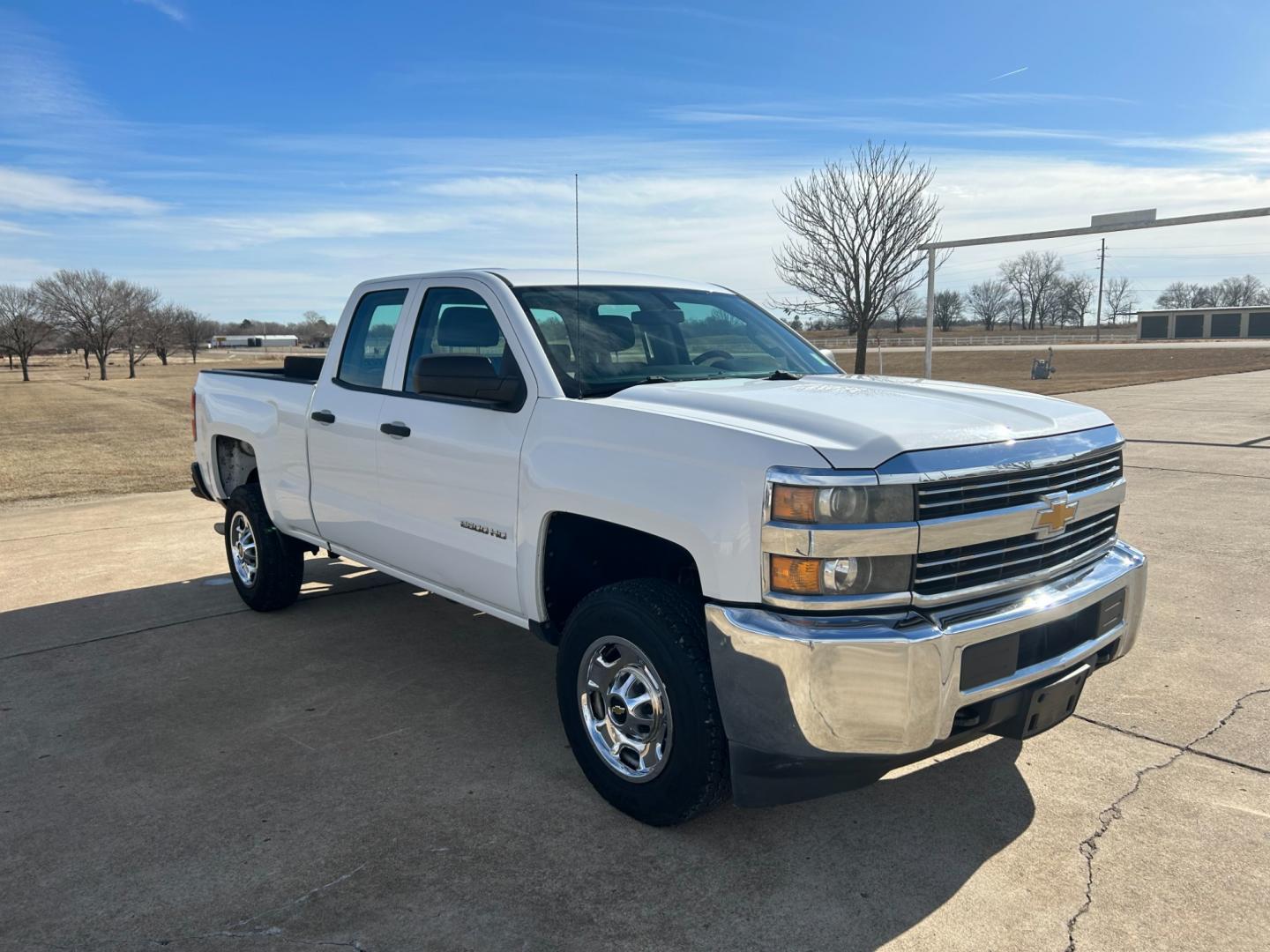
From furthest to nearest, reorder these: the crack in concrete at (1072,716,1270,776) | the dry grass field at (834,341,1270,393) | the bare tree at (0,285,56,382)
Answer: the bare tree at (0,285,56,382) → the dry grass field at (834,341,1270,393) → the crack in concrete at (1072,716,1270,776)

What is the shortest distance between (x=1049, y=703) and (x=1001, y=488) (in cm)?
73

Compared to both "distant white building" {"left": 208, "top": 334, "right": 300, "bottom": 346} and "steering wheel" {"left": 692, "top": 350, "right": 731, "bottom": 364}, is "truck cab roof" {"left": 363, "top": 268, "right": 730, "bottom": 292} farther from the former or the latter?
"distant white building" {"left": 208, "top": 334, "right": 300, "bottom": 346}

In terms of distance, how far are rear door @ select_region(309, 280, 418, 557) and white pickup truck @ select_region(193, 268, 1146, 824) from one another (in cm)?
3

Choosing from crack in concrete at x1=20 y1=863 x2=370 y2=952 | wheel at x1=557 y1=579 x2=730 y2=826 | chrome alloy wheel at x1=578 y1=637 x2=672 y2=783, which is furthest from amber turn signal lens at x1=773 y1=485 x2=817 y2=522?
crack in concrete at x1=20 y1=863 x2=370 y2=952

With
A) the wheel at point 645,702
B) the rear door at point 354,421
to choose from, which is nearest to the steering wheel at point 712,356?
the wheel at point 645,702

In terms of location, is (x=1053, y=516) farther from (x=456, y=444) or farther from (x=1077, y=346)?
(x=1077, y=346)

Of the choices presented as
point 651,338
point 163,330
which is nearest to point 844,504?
point 651,338

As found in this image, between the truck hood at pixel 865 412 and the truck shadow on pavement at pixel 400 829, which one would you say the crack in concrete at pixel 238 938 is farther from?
the truck hood at pixel 865 412

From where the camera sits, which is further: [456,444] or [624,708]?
[456,444]

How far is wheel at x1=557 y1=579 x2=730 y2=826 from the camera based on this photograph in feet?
10.2

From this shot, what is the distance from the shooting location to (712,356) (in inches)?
173

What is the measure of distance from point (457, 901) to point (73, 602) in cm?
472

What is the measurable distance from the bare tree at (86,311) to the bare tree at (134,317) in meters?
0.87

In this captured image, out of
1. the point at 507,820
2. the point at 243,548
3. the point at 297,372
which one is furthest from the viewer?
the point at 297,372
